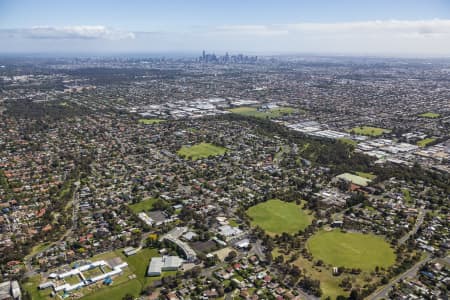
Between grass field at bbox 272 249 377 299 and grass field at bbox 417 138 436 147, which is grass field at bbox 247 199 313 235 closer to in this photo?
grass field at bbox 272 249 377 299

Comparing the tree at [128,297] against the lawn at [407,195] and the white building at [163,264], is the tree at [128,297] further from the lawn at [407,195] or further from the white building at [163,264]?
the lawn at [407,195]

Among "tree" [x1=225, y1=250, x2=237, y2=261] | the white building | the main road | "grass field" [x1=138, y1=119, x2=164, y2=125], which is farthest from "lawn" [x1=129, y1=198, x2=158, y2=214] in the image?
"grass field" [x1=138, y1=119, x2=164, y2=125]

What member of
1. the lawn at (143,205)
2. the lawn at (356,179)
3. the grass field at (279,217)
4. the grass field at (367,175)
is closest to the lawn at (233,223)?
the grass field at (279,217)

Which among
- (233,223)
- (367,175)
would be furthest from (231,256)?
(367,175)

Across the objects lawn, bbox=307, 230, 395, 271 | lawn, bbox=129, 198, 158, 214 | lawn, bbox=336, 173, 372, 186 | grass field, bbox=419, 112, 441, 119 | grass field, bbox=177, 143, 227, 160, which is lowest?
lawn, bbox=307, 230, 395, 271

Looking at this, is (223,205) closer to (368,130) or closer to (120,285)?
(120,285)

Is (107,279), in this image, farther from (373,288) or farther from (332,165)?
(332,165)
